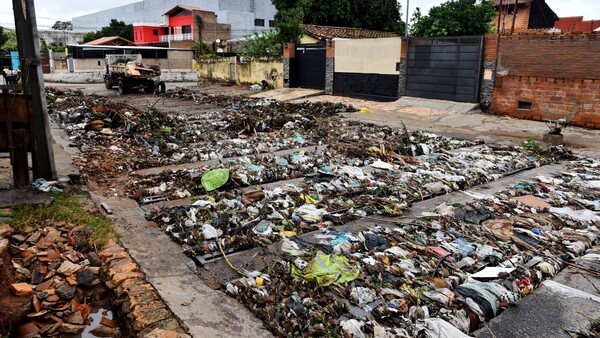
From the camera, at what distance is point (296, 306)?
331cm

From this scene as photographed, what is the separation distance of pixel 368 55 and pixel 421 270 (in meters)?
14.5

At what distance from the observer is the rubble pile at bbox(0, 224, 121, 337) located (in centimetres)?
323

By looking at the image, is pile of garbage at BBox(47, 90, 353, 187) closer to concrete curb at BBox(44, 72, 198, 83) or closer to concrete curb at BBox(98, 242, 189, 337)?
concrete curb at BBox(98, 242, 189, 337)

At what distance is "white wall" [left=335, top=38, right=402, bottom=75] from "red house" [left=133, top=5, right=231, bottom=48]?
26.1m

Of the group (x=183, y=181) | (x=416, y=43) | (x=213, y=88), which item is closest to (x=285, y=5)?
(x=213, y=88)

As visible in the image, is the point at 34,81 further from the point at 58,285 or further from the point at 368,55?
the point at 368,55

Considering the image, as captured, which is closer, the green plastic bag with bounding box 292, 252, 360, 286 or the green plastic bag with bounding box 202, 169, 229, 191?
the green plastic bag with bounding box 292, 252, 360, 286

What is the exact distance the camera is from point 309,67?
2022cm

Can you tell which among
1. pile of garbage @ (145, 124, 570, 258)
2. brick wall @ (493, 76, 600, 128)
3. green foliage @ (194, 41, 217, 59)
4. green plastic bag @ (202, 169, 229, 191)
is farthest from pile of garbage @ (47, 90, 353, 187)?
green foliage @ (194, 41, 217, 59)

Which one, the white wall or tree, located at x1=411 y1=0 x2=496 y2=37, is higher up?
tree, located at x1=411 y1=0 x2=496 y2=37

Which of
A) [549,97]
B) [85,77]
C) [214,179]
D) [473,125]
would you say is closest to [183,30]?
[85,77]

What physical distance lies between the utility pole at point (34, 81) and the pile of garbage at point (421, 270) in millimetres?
3464

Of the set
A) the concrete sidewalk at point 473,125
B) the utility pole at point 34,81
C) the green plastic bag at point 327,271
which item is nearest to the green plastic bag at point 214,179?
the utility pole at point 34,81

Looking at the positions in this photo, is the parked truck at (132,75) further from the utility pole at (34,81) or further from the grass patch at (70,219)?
the grass patch at (70,219)
